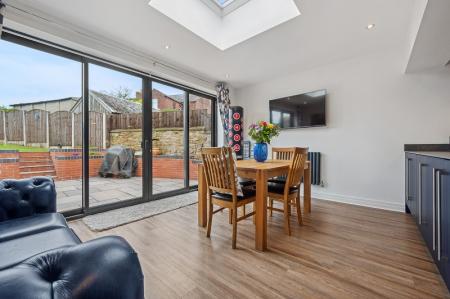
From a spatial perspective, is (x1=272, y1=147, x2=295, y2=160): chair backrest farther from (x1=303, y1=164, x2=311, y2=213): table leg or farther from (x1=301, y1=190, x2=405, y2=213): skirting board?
(x1=301, y1=190, x2=405, y2=213): skirting board

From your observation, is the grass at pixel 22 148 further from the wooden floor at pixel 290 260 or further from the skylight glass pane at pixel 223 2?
the skylight glass pane at pixel 223 2


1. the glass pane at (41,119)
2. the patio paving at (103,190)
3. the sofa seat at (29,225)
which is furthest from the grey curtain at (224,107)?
the sofa seat at (29,225)

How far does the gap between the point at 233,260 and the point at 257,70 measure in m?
3.12

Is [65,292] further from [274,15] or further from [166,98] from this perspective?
[166,98]

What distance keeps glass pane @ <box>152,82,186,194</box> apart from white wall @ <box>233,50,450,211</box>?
2.28m

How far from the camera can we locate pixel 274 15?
2.40 m

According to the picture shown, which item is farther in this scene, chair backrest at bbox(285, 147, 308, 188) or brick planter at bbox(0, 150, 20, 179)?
brick planter at bbox(0, 150, 20, 179)

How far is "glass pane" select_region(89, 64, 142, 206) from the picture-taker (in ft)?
9.44

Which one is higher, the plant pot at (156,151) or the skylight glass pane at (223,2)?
the skylight glass pane at (223,2)

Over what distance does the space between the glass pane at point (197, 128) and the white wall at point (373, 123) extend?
75.1 inches

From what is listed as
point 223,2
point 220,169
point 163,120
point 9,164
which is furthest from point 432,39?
point 9,164

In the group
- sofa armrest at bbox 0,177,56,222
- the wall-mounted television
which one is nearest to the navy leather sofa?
sofa armrest at bbox 0,177,56,222

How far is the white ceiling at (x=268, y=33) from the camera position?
81.7 inches

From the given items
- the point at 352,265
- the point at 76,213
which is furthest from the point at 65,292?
the point at 76,213
